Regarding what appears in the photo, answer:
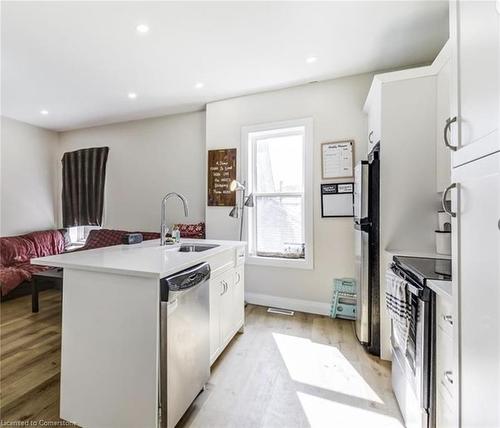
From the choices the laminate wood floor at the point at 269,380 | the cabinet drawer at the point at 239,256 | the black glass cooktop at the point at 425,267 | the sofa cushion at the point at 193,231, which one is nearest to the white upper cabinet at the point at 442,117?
the black glass cooktop at the point at 425,267

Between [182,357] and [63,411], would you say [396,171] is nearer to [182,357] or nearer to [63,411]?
[182,357]

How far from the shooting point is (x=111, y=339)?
1.31 metres

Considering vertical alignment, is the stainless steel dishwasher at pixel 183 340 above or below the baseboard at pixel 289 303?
above

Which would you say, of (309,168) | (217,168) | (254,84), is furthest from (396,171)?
(217,168)

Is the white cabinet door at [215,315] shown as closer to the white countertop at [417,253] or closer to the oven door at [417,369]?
the oven door at [417,369]

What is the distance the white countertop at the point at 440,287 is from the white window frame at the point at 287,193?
5.80 feet

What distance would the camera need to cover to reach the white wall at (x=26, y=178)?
13.2ft

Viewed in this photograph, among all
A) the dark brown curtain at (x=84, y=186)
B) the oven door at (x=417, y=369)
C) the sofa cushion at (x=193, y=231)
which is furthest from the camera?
the dark brown curtain at (x=84, y=186)

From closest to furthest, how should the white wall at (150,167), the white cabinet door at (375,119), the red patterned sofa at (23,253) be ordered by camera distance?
the white cabinet door at (375,119) < the red patterned sofa at (23,253) < the white wall at (150,167)

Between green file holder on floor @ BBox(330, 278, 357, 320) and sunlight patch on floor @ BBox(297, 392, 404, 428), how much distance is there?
1268 millimetres

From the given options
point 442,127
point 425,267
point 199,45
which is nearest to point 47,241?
point 199,45

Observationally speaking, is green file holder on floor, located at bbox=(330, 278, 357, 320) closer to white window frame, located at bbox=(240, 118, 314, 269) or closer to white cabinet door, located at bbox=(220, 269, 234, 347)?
white window frame, located at bbox=(240, 118, 314, 269)

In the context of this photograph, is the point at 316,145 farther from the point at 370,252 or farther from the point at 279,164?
the point at 370,252

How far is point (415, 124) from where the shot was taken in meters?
1.99
